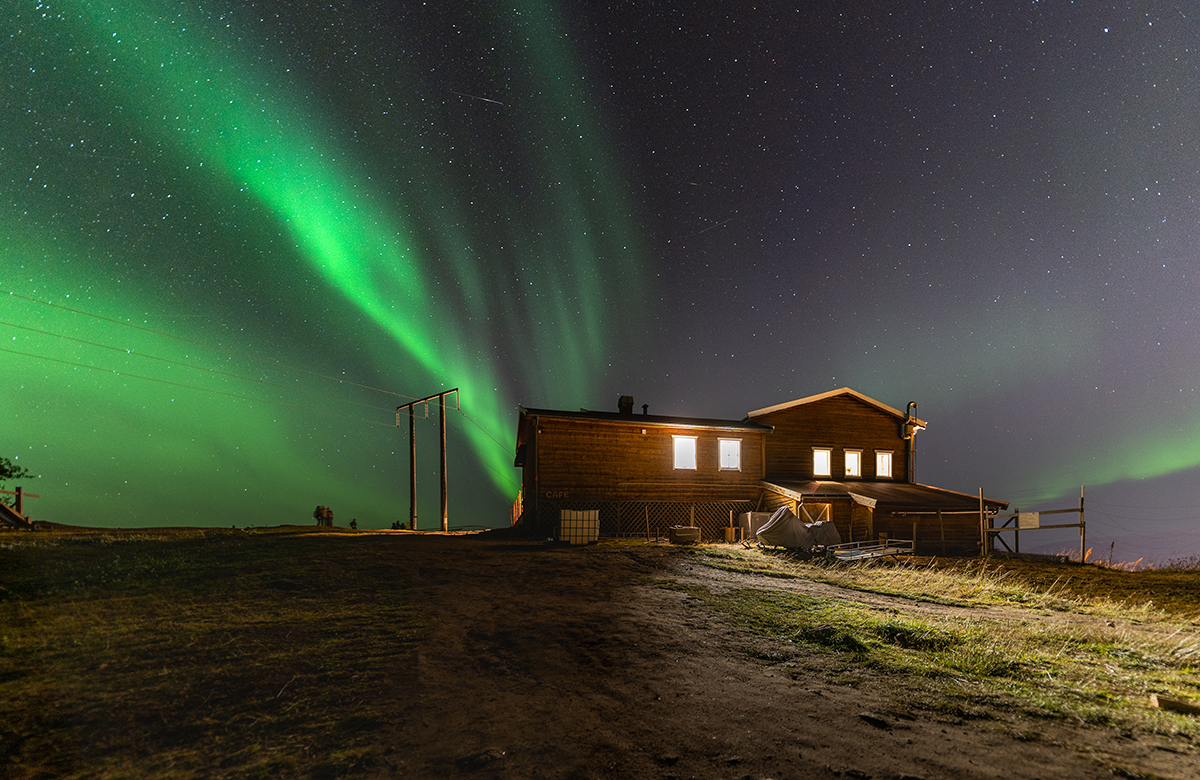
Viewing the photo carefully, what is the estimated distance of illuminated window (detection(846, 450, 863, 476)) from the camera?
103 feet

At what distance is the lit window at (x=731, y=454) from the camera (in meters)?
28.0

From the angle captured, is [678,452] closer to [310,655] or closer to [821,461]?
[821,461]

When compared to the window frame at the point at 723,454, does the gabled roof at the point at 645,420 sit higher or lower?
higher

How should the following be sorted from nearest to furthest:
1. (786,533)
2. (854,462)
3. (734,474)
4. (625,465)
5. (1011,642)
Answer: (1011,642) < (786,533) < (625,465) < (734,474) < (854,462)

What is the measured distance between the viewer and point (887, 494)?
27.3 meters

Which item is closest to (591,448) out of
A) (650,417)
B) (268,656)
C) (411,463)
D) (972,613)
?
(650,417)

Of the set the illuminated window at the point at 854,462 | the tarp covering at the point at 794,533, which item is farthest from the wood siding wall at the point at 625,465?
the illuminated window at the point at 854,462

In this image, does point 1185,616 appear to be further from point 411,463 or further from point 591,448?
point 411,463

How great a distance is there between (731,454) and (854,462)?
888 cm

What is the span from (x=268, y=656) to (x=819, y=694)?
21.8 ft

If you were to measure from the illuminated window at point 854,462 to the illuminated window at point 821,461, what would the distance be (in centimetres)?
132

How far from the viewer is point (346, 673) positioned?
20.0 ft

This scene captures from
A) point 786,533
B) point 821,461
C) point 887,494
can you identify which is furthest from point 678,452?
point 887,494

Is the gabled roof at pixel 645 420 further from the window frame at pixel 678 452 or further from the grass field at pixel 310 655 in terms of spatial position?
the grass field at pixel 310 655
